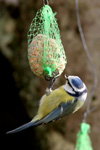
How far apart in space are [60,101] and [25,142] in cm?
303

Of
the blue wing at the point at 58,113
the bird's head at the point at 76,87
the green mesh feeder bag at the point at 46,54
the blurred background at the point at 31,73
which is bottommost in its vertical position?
the blurred background at the point at 31,73

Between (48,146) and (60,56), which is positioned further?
(48,146)

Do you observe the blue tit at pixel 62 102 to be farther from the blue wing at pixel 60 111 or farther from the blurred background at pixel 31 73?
the blurred background at pixel 31 73

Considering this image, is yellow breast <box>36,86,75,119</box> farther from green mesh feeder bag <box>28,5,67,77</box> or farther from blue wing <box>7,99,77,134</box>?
green mesh feeder bag <box>28,5,67,77</box>

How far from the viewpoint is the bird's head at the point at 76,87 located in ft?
5.91

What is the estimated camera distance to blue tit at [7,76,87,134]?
183cm

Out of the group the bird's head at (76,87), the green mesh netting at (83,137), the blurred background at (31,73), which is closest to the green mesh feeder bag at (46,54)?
the bird's head at (76,87)

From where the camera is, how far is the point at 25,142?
4762 millimetres

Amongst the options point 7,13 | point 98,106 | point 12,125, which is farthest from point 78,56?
→ point 12,125

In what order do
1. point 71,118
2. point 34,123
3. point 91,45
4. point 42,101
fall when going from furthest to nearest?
point 71,118, point 91,45, point 42,101, point 34,123

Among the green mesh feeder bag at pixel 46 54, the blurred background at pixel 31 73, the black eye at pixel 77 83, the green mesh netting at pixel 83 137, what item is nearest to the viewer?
the black eye at pixel 77 83

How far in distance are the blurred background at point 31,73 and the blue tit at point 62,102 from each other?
2051mm

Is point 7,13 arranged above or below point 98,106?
above

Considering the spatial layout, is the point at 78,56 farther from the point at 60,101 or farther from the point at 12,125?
the point at 60,101
